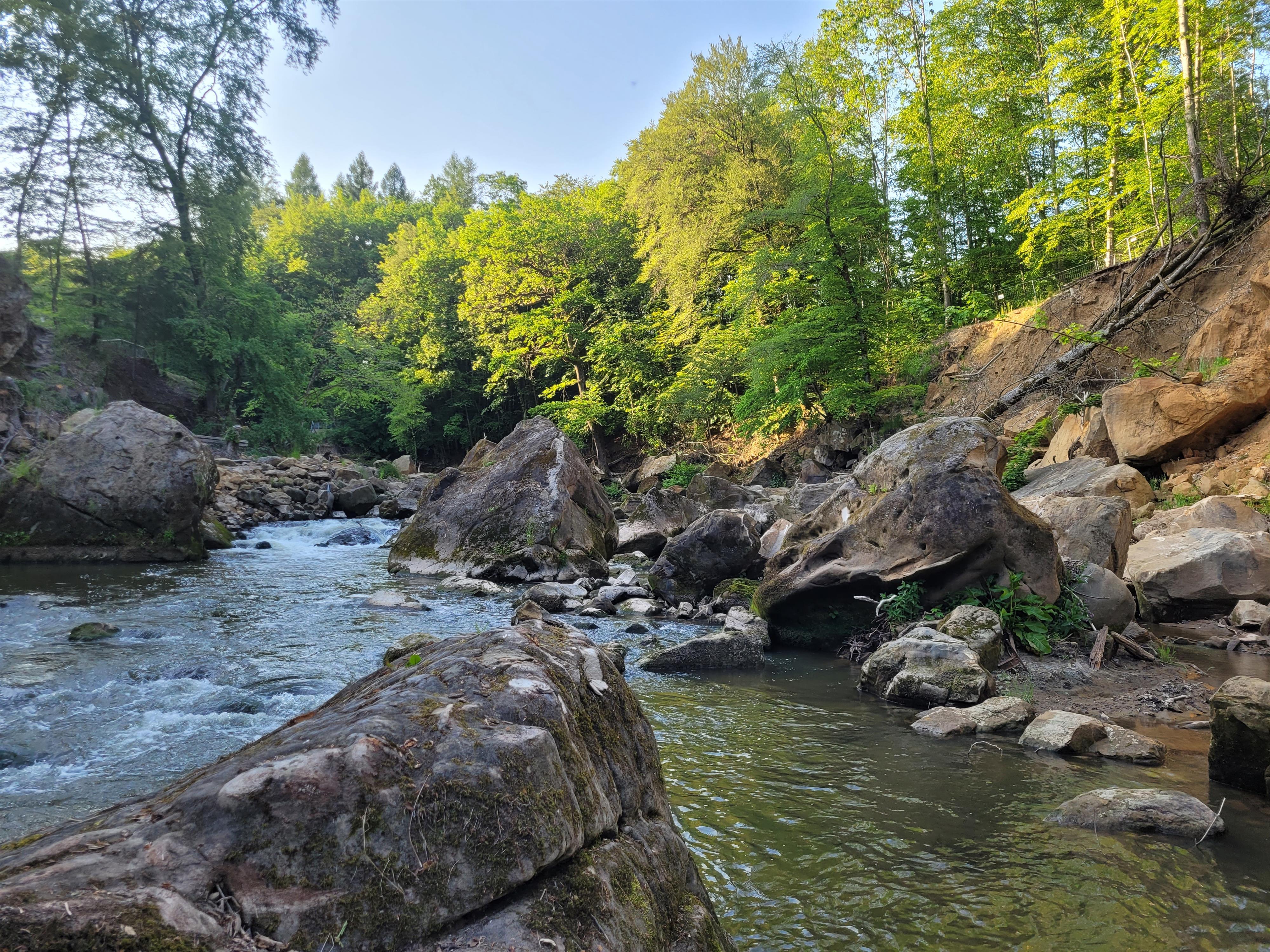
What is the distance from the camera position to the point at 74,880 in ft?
4.33

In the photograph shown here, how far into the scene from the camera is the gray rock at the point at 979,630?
6402 millimetres

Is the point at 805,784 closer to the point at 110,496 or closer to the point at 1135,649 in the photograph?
the point at 1135,649

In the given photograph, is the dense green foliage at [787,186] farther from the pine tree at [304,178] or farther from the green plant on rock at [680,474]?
the pine tree at [304,178]

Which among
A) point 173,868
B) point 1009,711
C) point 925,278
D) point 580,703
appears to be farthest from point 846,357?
point 173,868

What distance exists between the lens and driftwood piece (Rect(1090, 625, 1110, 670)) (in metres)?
6.67

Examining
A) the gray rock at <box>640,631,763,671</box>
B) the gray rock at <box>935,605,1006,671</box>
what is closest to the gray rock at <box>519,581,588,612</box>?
the gray rock at <box>640,631,763,671</box>

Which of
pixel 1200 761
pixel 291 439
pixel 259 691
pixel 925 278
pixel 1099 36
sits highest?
pixel 1099 36

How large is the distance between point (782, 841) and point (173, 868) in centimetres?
298

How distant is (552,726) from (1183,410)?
45.7ft

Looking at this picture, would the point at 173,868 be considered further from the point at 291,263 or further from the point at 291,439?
the point at 291,263

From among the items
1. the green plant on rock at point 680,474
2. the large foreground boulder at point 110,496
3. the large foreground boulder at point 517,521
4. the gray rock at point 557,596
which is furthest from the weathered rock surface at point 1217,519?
the green plant on rock at point 680,474

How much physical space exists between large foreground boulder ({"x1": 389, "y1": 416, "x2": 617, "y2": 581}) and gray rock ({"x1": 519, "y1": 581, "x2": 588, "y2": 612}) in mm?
1016

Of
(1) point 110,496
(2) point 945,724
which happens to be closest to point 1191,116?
(2) point 945,724

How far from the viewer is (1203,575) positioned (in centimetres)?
828
